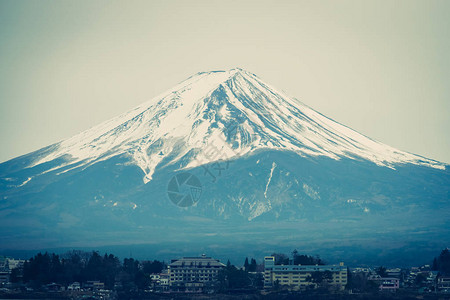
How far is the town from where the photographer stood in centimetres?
9281

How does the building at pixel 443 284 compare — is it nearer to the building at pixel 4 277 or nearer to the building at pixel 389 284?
the building at pixel 389 284

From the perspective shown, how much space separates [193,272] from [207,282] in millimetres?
3183

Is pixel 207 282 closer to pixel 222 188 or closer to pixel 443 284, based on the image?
pixel 443 284

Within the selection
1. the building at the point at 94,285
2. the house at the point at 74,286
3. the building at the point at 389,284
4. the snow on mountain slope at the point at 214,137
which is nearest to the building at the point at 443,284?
the building at the point at 389,284

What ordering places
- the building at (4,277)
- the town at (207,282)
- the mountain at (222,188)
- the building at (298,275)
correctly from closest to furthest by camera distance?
1. the town at (207,282)
2. the building at (298,275)
3. the building at (4,277)
4. the mountain at (222,188)

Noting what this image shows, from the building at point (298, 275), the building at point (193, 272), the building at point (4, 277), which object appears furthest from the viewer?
the building at point (4, 277)

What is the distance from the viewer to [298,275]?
319 ft

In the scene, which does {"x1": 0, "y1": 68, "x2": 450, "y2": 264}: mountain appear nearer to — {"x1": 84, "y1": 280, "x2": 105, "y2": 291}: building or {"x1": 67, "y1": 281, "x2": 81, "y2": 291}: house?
{"x1": 84, "y1": 280, "x2": 105, "y2": 291}: building

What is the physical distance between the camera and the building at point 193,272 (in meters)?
100

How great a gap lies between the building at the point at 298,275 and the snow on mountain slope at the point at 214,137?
74.9 meters

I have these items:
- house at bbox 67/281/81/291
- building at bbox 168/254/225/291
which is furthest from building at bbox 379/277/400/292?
house at bbox 67/281/81/291

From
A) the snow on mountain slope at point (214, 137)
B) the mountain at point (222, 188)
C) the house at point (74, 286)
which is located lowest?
the house at point (74, 286)

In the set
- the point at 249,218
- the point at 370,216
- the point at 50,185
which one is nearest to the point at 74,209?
the point at 50,185

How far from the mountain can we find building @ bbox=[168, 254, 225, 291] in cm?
3884
